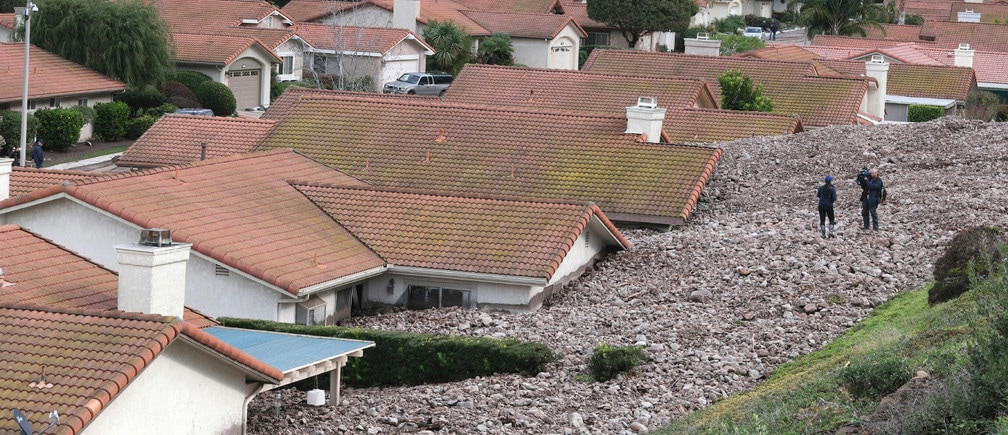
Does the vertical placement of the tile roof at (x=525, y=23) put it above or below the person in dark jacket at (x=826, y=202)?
above

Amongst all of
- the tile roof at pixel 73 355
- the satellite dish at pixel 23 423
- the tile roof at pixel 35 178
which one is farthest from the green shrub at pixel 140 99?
the satellite dish at pixel 23 423

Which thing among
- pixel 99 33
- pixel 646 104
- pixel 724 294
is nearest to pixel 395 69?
pixel 99 33

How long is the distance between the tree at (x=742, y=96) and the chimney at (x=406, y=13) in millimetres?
36112

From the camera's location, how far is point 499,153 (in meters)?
37.4

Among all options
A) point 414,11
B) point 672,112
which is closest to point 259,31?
point 414,11

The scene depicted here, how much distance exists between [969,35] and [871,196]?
242 ft

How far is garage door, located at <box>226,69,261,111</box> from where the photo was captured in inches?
2726

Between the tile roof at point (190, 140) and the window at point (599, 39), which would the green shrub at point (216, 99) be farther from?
the window at point (599, 39)

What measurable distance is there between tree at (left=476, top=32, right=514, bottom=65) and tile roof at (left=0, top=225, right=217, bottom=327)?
65598mm

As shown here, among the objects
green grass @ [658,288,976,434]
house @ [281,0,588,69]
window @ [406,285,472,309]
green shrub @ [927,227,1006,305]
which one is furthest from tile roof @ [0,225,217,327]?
house @ [281,0,588,69]

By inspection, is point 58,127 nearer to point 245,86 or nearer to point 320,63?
point 245,86

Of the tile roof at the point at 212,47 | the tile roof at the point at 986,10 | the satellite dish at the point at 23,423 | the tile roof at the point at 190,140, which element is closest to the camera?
the satellite dish at the point at 23,423

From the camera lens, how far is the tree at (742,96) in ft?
173

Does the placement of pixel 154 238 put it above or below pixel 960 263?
above
